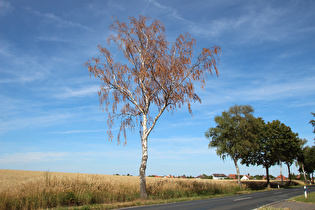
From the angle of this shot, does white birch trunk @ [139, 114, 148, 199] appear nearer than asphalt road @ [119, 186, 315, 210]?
No

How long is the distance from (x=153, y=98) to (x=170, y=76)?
102 inches

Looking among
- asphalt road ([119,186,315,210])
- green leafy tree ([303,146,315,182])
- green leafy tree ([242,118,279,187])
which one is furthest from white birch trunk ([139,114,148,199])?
green leafy tree ([303,146,315,182])

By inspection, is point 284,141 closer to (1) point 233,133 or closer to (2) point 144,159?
(1) point 233,133

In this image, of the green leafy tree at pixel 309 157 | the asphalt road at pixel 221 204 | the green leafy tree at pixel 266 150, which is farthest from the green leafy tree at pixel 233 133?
the green leafy tree at pixel 309 157

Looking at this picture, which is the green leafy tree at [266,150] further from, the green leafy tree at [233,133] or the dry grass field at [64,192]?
the dry grass field at [64,192]

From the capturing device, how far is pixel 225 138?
39344 mm

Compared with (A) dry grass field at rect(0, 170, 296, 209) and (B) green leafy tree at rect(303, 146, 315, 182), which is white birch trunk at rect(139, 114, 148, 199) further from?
(B) green leafy tree at rect(303, 146, 315, 182)

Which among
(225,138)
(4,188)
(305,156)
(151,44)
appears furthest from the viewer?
(305,156)

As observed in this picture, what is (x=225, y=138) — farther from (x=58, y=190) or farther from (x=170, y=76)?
(x=58, y=190)

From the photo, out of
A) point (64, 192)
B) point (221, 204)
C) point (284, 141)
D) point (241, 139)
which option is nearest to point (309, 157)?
point (284, 141)

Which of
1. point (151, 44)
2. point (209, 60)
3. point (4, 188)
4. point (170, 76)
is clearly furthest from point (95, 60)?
point (4, 188)

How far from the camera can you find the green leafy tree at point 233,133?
38.8 metres

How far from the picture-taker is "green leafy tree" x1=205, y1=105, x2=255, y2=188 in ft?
127

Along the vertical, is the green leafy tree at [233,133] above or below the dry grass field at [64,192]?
above
